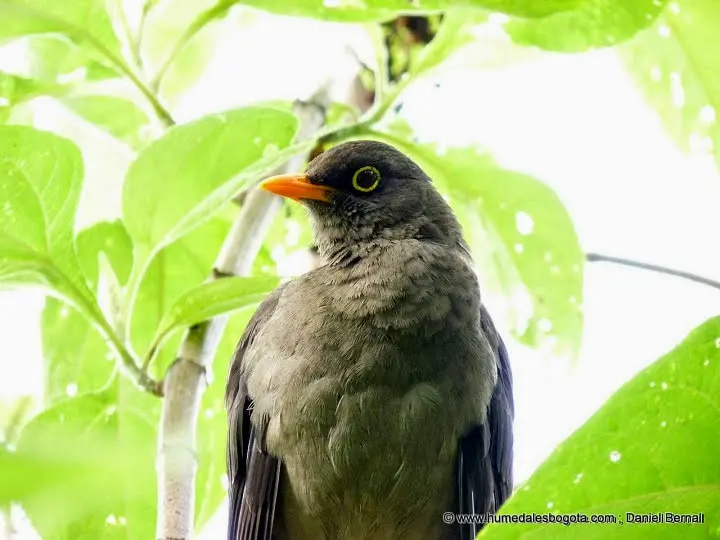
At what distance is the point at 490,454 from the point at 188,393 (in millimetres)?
1139

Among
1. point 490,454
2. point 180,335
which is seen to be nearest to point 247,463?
point 180,335

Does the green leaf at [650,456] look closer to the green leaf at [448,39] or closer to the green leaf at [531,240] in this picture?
the green leaf at [531,240]

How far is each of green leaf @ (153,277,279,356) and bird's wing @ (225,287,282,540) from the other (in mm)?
674

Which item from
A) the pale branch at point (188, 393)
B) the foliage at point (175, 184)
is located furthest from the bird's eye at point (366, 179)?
the pale branch at point (188, 393)

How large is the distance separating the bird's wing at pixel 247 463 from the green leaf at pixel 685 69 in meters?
1.40

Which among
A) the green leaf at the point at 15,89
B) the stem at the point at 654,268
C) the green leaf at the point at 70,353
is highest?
the green leaf at the point at 15,89

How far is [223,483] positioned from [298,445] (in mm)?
369

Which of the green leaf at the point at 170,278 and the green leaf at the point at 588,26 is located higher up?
the green leaf at the point at 588,26

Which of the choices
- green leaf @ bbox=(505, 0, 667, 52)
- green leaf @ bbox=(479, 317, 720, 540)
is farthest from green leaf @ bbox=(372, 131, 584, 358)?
green leaf @ bbox=(479, 317, 720, 540)

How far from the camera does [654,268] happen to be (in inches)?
109

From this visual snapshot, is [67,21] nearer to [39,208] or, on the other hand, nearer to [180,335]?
[39,208]

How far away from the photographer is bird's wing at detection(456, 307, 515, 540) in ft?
9.10

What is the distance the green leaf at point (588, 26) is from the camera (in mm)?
2389

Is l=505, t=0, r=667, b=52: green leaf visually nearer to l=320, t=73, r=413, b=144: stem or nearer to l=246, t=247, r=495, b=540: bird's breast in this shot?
l=320, t=73, r=413, b=144: stem
